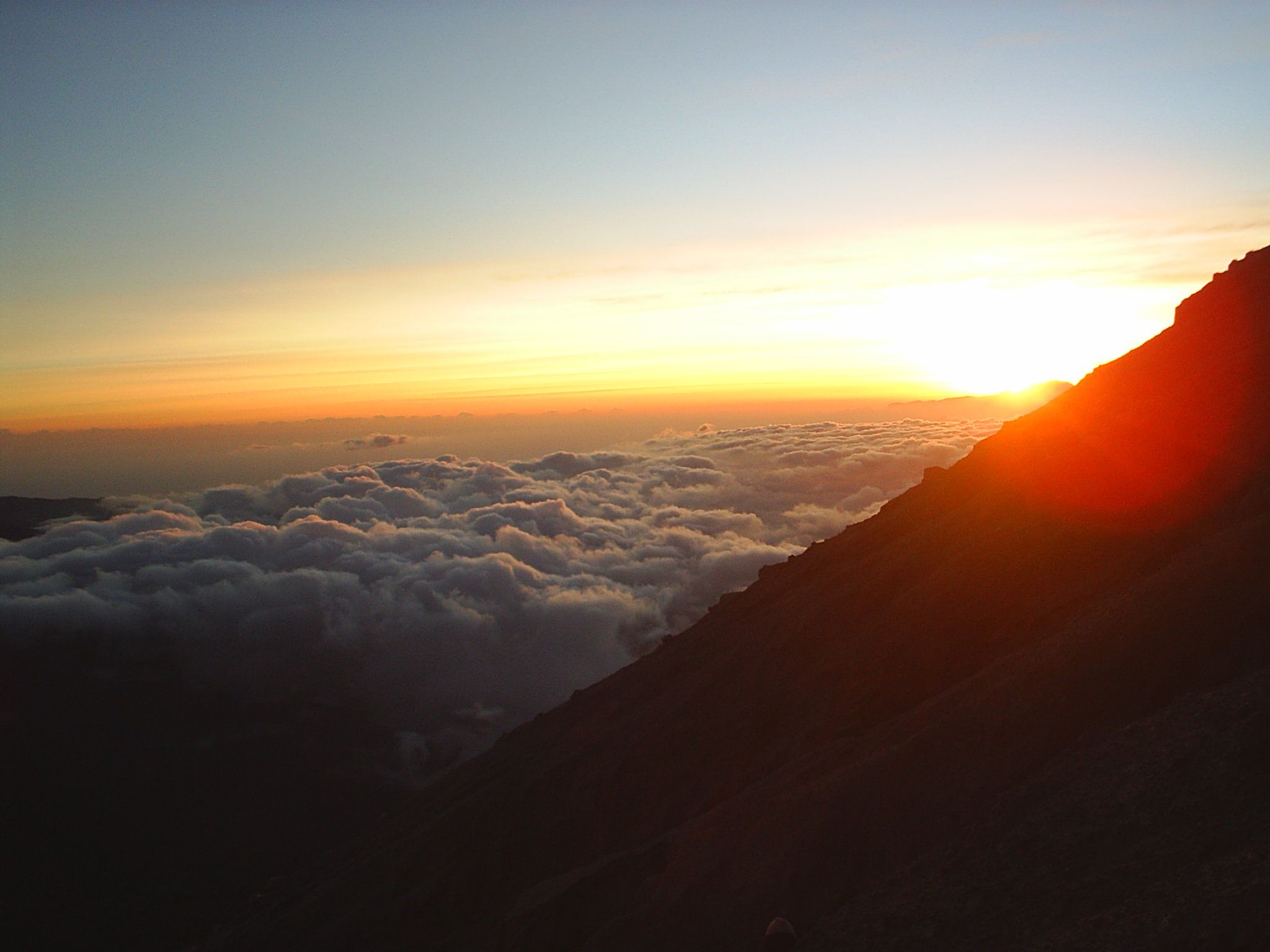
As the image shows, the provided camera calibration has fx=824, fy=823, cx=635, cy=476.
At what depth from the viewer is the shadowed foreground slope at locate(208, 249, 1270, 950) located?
1385 centimetres

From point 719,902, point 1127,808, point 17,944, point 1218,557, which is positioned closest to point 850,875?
point 719,902

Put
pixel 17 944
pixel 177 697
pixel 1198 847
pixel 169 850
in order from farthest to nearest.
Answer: pixel 177 697 < pixel 169 850 < pixel 17 944 < pixel 1198 847

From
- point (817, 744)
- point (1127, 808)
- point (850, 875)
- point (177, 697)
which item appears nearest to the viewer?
point (1127, 808)

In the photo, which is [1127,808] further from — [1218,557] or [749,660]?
[749,660]

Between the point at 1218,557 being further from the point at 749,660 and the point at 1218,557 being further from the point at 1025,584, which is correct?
the point at 749,660

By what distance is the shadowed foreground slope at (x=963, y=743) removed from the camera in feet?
45.4

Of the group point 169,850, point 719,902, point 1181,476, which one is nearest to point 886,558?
point 1181,476

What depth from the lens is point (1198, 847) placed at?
12.5 meters

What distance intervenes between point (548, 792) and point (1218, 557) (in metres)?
25.9

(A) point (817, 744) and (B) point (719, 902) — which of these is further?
(A) point (817, 744)

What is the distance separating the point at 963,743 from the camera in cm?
1883

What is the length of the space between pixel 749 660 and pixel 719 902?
15.6 meters

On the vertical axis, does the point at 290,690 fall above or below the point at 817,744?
below

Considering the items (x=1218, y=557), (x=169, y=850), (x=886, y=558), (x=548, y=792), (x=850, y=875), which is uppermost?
(x=1218, y=557)
